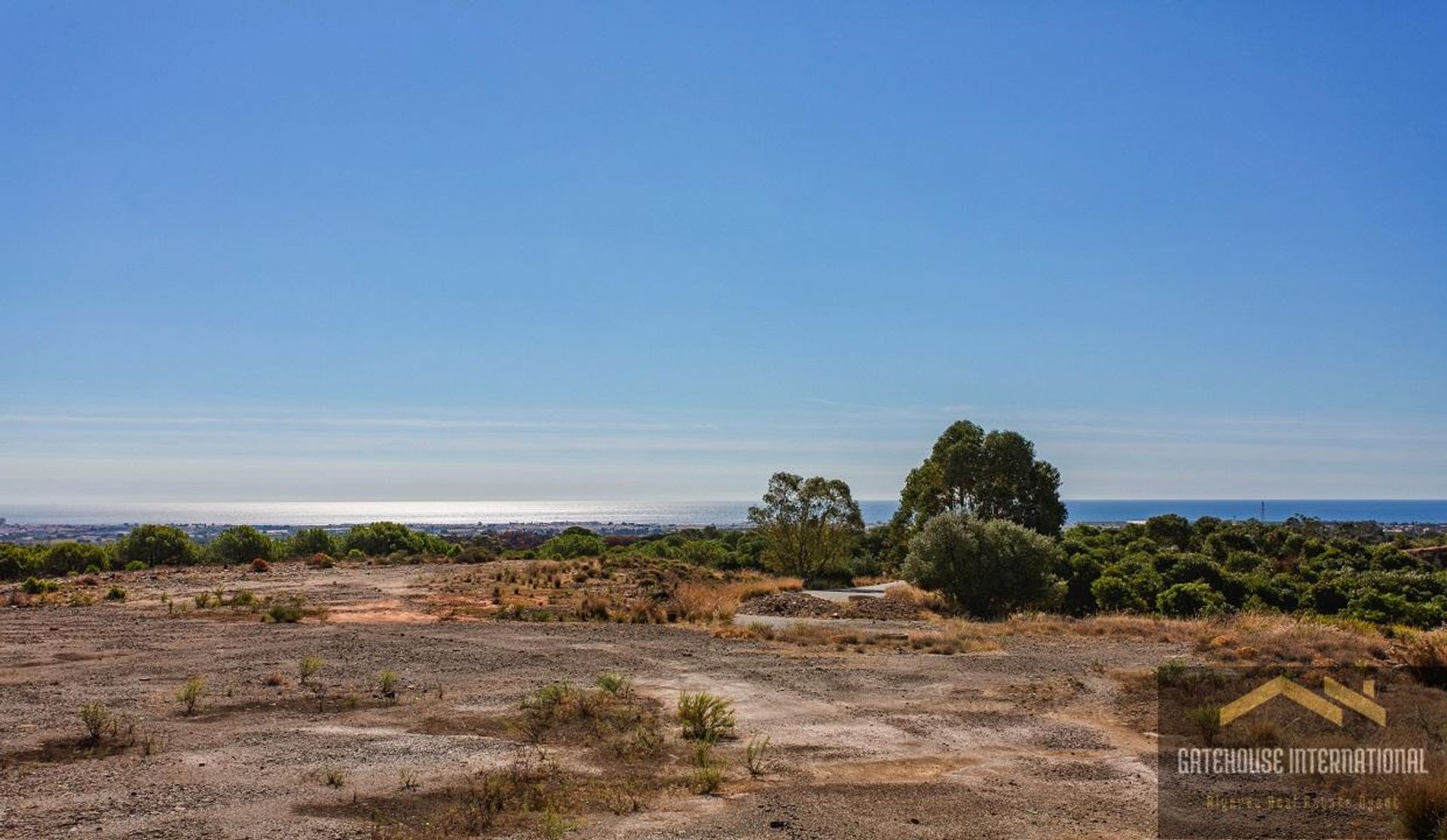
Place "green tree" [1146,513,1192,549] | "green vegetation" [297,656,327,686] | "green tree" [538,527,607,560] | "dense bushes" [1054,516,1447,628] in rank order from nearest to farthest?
"green vegetation" [297,656,327,686] < "dense bushes" [1054,516,1447,628] < "green tree" [538,527,607,560] < "green tree" [1146,513,1192,549]

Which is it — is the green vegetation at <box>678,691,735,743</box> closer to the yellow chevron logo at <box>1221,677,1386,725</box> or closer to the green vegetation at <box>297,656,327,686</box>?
the yellow chevron logo at <box>1221,677,1386,725</box>

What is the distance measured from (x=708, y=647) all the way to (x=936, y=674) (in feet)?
20.8

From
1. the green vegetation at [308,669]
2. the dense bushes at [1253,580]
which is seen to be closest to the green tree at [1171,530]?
the dense bushes at [1253,580]

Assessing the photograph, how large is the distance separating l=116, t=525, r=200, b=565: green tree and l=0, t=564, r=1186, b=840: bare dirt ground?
4010 centimetres

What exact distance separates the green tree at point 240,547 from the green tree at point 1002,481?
42.8m

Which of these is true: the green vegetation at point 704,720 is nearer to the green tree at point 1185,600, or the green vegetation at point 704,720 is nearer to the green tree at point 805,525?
the green tree at point 1185,600

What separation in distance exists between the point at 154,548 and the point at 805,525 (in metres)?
42.5

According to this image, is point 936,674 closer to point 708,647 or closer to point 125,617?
point 708,647

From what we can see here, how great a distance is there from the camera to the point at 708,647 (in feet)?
74.0

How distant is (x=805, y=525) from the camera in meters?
49.5

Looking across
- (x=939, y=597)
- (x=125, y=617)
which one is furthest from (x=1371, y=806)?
(x=125, y=617)

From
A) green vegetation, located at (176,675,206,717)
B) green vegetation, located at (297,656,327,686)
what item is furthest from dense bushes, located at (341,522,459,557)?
green vegetation, located at (176,675,206,717)

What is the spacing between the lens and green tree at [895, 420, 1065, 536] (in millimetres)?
52812

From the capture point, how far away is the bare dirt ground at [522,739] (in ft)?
30.4
